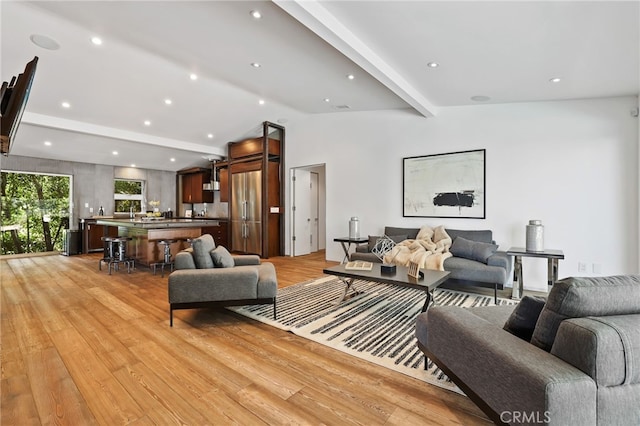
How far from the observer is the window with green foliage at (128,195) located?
9094 millimetres

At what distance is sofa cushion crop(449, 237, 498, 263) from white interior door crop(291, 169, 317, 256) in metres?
3.77

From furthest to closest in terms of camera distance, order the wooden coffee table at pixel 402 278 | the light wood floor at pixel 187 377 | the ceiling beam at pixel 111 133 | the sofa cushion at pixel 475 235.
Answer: the ceiling beam at pixel 111 133 → the sofa cushion at pixel 475 235 → the wooden coffee table at pixel 402 278 → the light wood floor at pixel 187 377

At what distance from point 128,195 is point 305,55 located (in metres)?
8.20

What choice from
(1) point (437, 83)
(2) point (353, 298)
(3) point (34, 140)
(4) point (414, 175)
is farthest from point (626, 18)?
(3) point (34, 140)

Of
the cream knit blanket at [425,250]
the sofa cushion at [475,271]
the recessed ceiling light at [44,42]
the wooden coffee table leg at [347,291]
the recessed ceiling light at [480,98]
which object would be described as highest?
the recessed ceiling light at [44,42]

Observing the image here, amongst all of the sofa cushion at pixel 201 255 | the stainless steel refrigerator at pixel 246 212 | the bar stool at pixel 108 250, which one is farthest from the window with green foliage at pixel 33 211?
the sofa cushion at pixel 201 255

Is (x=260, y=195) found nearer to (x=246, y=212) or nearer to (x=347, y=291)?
(x=246, y=212)

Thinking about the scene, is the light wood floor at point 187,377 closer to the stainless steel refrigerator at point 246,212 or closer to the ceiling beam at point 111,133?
the ceiling beam at point 111,133

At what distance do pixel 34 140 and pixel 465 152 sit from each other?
9.02 m

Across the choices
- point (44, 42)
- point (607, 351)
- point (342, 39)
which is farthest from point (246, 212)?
point (607, 351)

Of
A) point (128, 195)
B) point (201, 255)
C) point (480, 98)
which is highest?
point (480, 98)

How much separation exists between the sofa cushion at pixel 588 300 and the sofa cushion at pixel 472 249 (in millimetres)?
2806

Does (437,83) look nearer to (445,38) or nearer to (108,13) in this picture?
(445,38)

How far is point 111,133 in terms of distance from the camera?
630cm
